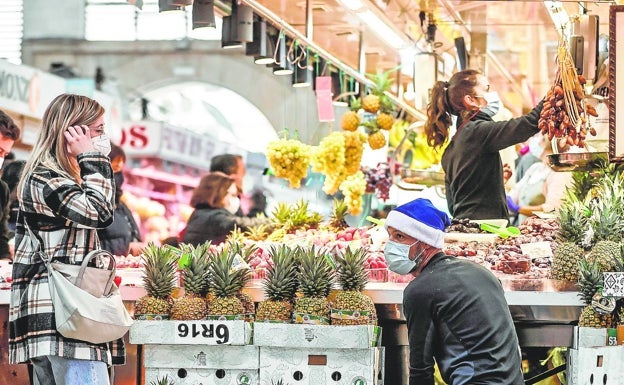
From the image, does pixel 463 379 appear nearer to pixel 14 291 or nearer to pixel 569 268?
pixel 569 268

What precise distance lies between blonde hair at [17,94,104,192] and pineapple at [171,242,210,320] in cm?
88

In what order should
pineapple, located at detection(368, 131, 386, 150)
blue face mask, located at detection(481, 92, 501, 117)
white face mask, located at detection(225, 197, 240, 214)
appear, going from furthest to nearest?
white face mask, located at detection(225, 197, 240, 214)
pineapple, located at detection(368, 131, 386, 150)
blue face mask, located at detection(481, 92, 501, 117)

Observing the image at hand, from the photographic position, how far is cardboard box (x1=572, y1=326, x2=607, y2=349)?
573cm

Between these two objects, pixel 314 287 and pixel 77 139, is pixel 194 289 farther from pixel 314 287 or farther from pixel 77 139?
pixel 77 139

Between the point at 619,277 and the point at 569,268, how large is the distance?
374mm

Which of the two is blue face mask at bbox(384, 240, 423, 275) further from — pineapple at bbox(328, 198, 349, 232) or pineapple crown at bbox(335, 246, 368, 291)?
pineapple at bbox(328, 198, 349, 232)

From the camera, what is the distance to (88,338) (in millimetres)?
5020

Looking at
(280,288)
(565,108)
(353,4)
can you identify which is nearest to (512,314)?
(280,288)

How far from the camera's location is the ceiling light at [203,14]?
7.64m

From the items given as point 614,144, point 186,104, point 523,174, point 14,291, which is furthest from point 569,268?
point 186,104

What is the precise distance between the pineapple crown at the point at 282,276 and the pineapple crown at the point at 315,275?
49 mm

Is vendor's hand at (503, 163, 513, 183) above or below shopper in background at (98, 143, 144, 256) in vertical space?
above

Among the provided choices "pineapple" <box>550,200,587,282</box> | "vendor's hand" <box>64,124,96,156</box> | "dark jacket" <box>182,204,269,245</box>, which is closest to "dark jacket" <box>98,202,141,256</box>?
"dark jacket" <box>182,204,269,245</box>

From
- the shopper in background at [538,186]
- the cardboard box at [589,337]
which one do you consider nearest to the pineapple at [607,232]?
the cardboard box at [589,337]
